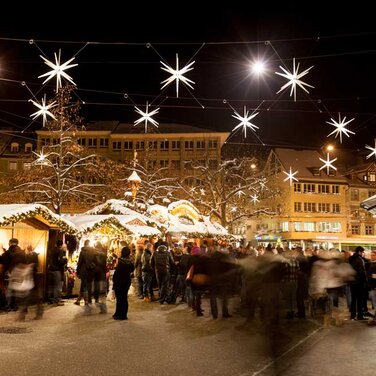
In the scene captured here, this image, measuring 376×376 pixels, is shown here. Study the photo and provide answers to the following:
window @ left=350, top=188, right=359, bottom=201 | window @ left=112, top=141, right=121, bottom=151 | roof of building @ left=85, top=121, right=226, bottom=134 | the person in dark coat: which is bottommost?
the person in dark coat

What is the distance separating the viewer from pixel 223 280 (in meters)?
13.0

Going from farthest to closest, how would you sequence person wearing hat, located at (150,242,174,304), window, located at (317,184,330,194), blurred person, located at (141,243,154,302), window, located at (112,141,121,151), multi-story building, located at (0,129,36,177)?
window, located at (112,141,121,151)
multi-story building, located at (0,129,36,177)
window, located at (317,184,330,194)
blurred person, located at (141,243,154,302)
person wearing hat, located at (150,242,174,304)

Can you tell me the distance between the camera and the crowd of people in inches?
494

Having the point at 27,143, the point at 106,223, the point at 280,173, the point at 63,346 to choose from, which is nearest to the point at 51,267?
the point at 106,223

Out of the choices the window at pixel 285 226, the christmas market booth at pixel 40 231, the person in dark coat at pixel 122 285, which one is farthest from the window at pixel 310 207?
the person in dark coat at pixel 122 285

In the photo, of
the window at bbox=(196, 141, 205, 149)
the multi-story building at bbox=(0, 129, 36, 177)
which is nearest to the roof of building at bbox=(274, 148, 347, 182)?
the window at bbox=(196, 141, 205, 149)

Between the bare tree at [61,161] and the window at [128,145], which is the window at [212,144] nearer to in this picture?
the window at [128,145]

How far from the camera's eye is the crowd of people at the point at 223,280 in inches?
494

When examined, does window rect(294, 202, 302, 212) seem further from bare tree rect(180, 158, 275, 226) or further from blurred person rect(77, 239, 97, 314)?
blurred person rect(77, 239, 97, 314)

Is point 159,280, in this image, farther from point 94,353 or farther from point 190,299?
point 94,353

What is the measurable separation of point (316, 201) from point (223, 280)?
5506 centimetres

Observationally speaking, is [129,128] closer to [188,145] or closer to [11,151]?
[188,145]

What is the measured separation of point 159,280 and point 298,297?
4580mm

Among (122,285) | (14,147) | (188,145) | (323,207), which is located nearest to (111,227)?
(122,285)
